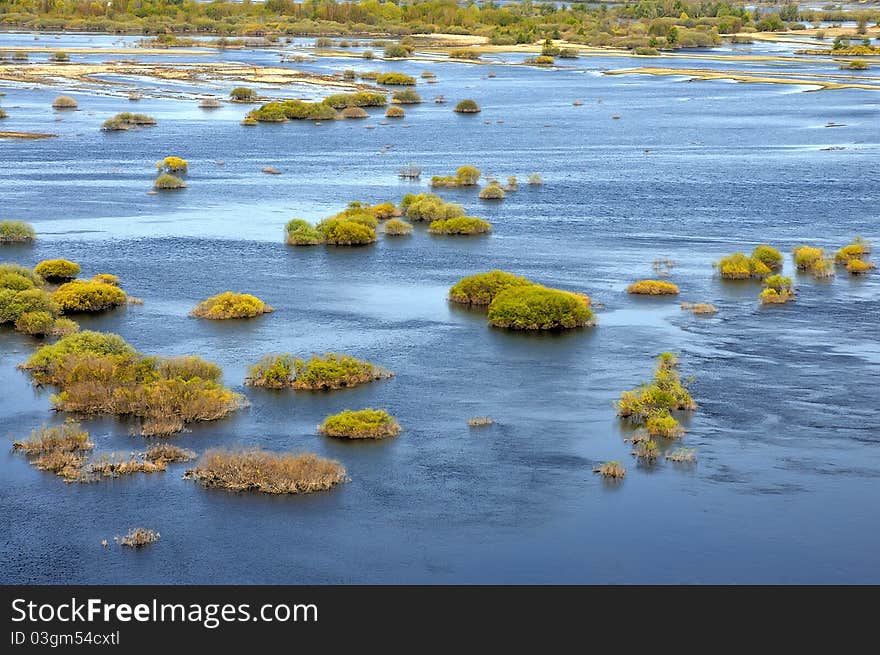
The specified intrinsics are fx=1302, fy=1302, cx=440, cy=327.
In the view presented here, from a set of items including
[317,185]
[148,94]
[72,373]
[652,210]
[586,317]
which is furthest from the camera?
[148,94]

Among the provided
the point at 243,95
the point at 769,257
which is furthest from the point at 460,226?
the point at 243,95

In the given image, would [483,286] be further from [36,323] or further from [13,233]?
[13,233]

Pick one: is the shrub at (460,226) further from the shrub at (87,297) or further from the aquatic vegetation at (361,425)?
the aquatic vegetation at (361,425)

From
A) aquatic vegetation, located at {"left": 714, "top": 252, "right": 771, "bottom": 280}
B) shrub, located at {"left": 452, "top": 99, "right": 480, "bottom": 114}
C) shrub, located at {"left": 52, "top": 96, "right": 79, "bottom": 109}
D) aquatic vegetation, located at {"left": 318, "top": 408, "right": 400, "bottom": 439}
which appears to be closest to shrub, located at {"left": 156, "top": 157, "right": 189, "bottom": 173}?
shrub, located at {"left": 52, "top": 96, "right": 79, "bottom": 109}

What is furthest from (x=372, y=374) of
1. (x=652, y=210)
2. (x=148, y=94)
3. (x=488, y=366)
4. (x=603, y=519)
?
(x=148, y=94)

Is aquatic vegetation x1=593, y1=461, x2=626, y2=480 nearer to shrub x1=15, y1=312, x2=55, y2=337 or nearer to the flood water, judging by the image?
the flood water

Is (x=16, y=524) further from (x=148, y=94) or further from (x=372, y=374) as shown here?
(x=148, y=94)

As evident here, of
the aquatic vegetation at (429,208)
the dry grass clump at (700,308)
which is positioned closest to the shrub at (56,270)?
the aquatic vegetation at (429,208)
